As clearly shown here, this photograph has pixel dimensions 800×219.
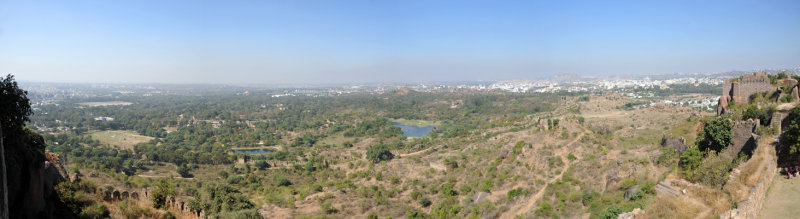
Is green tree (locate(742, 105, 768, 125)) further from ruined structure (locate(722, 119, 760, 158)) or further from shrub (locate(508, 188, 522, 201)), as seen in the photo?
shrub (locate(508, 188, 522, 201))

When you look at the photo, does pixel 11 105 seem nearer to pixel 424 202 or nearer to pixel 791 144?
pixel 424 202

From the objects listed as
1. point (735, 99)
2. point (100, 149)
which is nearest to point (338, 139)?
point (100, 149)

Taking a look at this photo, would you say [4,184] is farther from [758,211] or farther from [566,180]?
[566,180]

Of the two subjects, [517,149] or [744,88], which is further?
[517,149]

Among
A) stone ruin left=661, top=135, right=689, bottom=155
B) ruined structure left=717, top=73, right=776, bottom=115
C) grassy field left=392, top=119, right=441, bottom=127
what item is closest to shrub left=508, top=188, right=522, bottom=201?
stone ruin left=661, top=135, right=689, bottom=155

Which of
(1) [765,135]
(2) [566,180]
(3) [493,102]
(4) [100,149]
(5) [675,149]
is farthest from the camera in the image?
(3) [493,102]

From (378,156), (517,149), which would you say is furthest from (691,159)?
(378,156)
